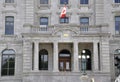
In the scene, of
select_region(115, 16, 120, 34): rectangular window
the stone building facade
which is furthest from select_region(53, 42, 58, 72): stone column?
select_region(115, 16, 120, 34): rectangular window

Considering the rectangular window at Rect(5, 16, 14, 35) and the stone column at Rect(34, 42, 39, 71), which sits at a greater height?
the rectangular window at Rect(5, 16, 14, 35)

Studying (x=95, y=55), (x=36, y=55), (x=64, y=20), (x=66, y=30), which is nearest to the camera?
(x=36, y=55)

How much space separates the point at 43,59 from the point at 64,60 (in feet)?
9.15

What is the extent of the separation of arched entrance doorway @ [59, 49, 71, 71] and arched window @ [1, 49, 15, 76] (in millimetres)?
6350

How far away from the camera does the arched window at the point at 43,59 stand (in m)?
57.4

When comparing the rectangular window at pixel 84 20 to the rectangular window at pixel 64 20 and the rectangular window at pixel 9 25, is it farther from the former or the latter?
the rectangular window at pixel 9 25

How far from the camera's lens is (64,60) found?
189 ft

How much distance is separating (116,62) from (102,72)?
456 cm

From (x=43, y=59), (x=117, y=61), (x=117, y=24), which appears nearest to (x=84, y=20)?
(x=117, y=24)

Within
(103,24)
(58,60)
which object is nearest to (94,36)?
(103,24)

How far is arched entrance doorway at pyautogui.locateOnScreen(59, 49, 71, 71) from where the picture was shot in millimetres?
57531

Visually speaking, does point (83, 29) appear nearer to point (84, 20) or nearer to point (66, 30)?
point (66, 30)

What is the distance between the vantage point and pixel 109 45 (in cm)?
5722

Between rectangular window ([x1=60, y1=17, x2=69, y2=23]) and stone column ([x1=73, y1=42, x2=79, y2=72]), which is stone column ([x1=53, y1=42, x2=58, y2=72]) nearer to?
stone column ([x1=73, y1=42, x2=79, y2=72])
